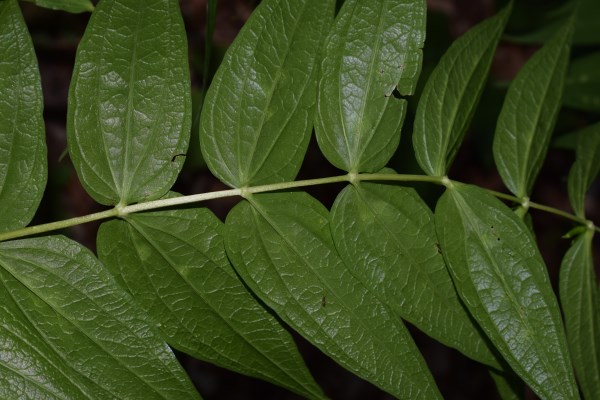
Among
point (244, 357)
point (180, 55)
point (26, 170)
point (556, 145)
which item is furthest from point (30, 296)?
point (556, 145)

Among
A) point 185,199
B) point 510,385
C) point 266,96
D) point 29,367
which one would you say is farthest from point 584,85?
point 29,367

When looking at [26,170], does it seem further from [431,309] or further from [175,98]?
[431,309]

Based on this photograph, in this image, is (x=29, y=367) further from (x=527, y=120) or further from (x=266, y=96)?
(x=527, y=120)

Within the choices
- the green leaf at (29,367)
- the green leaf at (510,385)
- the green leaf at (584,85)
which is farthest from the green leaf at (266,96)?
the green leaf at (584,85)

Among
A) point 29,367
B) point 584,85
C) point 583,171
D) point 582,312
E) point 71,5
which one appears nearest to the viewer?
point 29,367

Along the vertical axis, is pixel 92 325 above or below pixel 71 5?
below

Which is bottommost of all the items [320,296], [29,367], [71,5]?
[29,367]
